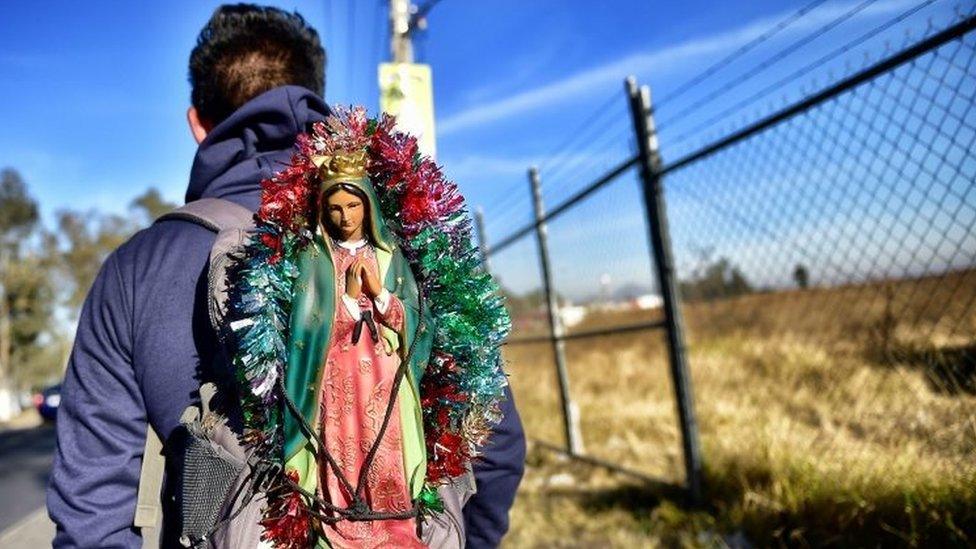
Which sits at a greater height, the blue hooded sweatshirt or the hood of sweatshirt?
the hood of sweatshirt

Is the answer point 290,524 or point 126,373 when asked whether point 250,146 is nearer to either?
point 126,373

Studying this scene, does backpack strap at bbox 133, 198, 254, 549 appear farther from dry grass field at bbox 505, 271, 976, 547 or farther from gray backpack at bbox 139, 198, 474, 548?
dry grass field at bbox 505, 271, 976, 547

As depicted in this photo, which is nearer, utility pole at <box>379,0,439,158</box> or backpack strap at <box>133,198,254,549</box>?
backpack strap at <box>133,198,254,549</box>

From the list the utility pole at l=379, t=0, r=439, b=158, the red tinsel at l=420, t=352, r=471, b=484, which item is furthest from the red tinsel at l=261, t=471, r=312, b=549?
the utility pole at l=379, t=0, r=439, b=158

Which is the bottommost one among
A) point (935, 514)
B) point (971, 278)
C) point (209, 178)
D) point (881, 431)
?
point (935, 514)

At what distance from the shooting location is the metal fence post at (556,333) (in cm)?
558

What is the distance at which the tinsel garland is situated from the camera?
108 centimetres

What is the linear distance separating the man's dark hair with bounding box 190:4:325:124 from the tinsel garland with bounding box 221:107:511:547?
417 millimetres

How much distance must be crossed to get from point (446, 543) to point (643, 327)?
3.20 metres

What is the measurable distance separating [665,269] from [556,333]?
6.43 ft

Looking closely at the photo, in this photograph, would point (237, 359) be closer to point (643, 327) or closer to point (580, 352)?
point (643, 327)

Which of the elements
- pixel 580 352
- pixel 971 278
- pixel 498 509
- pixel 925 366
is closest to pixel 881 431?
pixel 925 366

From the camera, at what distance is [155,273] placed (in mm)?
1290

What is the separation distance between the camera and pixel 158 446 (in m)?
1.28
